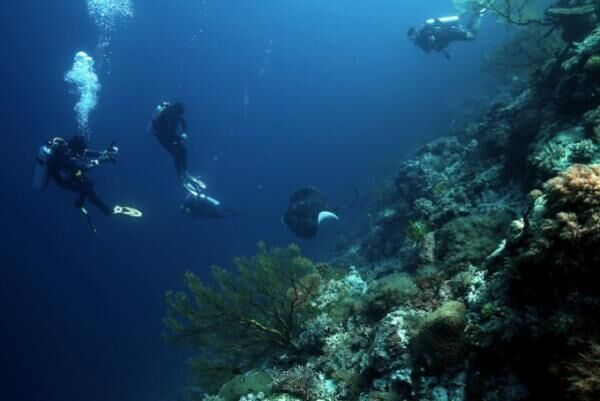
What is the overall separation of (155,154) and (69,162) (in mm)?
89346

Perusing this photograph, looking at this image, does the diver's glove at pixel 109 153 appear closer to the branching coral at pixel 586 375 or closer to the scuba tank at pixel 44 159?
the scuba tank at pixel 44 159

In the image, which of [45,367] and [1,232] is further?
[1,232]

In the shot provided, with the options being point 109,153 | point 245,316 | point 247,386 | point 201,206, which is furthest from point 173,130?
point 247,386

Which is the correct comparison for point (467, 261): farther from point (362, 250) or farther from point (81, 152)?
point (81, 152)

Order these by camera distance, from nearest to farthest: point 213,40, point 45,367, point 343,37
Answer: point 45,367 < point 213,40 < point 343,37

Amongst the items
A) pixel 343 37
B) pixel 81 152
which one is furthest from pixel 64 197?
pixel 343 37

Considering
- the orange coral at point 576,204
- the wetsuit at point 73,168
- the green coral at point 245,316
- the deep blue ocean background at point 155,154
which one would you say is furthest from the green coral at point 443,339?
the deep blue ocean background at point 155,154

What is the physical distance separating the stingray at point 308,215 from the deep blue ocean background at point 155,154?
11912mm

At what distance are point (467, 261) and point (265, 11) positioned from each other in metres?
123

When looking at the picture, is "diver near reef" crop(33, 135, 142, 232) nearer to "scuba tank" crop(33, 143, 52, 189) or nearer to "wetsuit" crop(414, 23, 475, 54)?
"scuba tank" crop(33, 143, 52, 189)

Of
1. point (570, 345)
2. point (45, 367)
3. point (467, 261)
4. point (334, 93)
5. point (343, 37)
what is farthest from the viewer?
point (343, 37)

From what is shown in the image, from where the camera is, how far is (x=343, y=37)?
170875mm

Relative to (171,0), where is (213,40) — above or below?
above

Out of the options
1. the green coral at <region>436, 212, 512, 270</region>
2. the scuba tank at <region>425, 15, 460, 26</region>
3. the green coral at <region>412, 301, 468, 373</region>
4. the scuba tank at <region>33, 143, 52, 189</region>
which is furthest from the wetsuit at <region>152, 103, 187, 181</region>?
the green coral at <region>412, 301, 468, 373</region>
